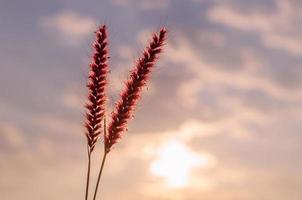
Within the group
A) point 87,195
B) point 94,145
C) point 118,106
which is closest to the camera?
point 87,195

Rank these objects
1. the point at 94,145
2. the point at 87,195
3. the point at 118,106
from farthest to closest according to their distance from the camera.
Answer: the point at 118,106 < the point at 94,145 < the point at 87,195

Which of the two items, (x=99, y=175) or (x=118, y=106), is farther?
(x=118, y=106)

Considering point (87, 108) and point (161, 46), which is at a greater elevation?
Answer: point (161, 46)

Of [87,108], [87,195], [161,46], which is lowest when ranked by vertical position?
[87,195]

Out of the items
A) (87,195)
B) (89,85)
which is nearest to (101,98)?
(89,85)

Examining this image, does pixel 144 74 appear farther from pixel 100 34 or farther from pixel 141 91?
pixel 100 34

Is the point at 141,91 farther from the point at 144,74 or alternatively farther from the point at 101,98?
the point at 101,98

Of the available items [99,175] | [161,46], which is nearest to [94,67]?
[161,46]
